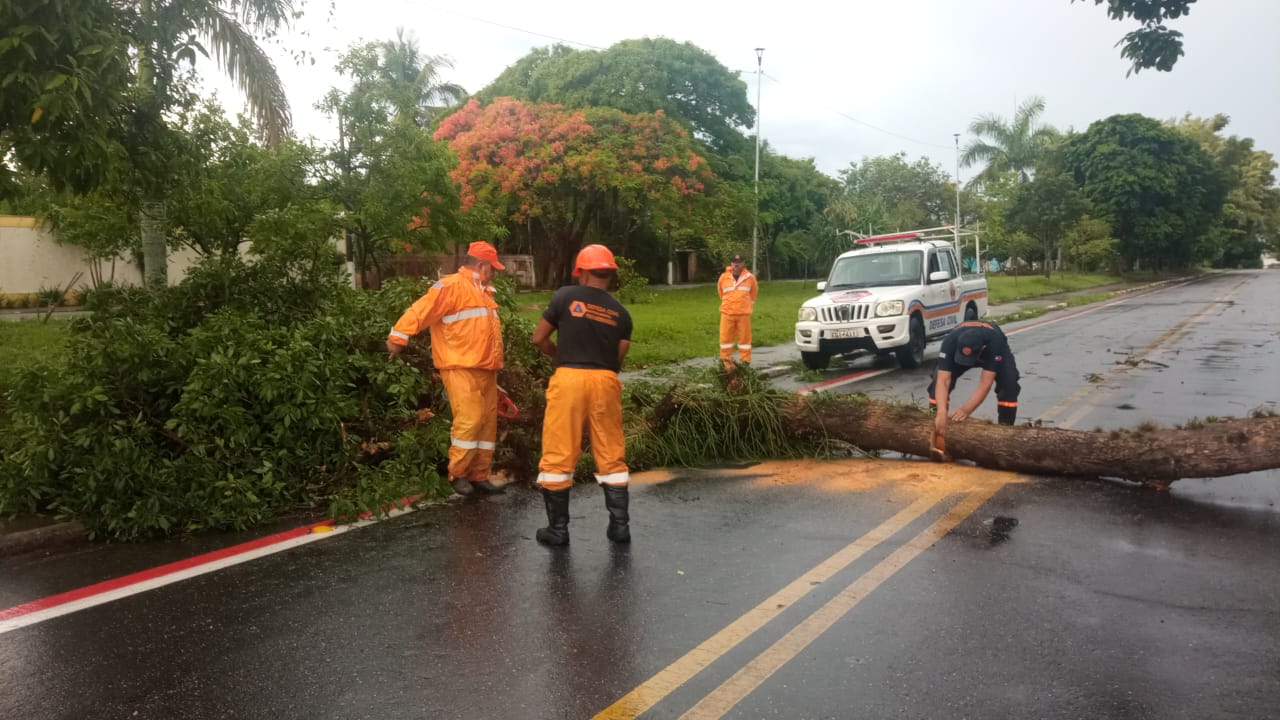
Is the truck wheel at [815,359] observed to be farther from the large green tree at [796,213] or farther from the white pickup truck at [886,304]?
the large green tree at [796,213]

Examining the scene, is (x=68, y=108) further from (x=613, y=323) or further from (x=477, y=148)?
(x=477, y=148)

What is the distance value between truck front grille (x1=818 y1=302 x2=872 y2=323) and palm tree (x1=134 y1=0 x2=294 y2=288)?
7636 millimetres

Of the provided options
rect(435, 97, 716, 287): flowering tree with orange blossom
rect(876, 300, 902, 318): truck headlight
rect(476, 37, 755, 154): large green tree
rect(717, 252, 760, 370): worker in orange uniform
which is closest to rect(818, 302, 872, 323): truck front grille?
rect(876, 300, 902, 318): truck headlight

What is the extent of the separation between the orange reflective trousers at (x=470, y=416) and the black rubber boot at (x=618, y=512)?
130 centimetres

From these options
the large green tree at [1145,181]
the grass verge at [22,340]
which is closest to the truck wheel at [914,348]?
the grass verge at [22,340]

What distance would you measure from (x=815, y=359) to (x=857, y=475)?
22.3ft

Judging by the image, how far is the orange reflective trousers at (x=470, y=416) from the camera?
6.19 meters

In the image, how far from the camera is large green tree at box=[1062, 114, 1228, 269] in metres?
52.8

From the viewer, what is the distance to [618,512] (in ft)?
17.5

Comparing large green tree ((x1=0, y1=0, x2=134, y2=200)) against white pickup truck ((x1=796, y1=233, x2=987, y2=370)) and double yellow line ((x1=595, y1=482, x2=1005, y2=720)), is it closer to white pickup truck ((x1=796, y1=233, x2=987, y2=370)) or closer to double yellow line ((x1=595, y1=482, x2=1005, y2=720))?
double yellow line ((x1=595, y1=482, x2=1005, y2=720))

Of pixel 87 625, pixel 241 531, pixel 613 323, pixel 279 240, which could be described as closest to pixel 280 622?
pixel 87 625

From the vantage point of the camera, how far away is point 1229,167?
67188 mm

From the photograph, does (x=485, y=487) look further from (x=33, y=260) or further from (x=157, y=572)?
(x=33, y=260)

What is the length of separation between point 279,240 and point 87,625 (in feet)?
12.7
